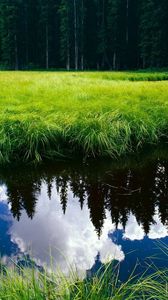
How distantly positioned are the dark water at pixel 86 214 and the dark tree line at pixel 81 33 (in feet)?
123

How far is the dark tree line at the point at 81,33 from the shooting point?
44094 millimetres

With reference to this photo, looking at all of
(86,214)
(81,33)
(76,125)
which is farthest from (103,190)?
(81,33)

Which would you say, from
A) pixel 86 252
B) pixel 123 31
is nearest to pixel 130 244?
pixel 86 252

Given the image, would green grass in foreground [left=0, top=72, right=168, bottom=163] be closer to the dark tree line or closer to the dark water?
the dark water

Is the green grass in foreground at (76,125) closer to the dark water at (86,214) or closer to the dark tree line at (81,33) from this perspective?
the dark water at (86,214)

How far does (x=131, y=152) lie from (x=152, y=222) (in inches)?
145

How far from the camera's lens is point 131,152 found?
848cm

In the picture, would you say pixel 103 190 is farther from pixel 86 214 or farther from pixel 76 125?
pixel 76 125

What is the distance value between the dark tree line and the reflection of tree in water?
3746 centimetres

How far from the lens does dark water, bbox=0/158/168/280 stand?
3969 millimetres

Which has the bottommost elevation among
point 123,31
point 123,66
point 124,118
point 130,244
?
point 130,244

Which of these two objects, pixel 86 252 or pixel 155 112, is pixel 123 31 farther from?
pixel 86 252

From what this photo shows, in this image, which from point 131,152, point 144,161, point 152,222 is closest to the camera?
point 152,222

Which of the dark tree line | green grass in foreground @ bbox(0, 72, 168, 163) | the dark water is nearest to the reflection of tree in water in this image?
the dark water
